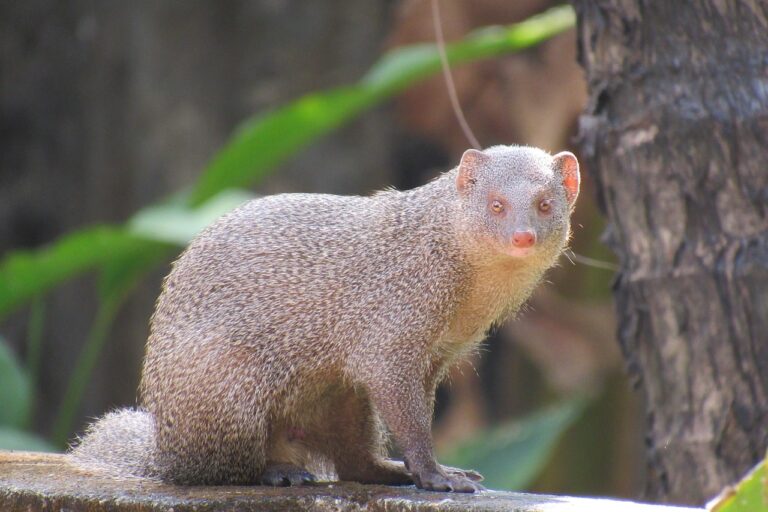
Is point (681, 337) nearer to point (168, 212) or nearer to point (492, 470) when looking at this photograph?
point (492, 470)

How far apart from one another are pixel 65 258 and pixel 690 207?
2.90m

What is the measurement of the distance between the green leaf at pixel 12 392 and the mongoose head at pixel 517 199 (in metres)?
3.12

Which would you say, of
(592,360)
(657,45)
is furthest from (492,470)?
(657,45)

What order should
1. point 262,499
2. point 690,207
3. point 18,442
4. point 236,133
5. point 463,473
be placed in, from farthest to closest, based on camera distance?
point 236,133 < point 18,442 < point 690,207 < point 463,473 < point 262,499

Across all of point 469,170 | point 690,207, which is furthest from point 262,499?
point 690,207

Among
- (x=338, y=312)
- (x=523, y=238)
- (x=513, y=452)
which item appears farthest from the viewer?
(x=513, y=452)

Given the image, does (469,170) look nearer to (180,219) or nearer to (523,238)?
(523,238)

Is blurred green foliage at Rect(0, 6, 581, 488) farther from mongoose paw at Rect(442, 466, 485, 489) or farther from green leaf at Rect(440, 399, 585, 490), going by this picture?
mongoose paw at Rect(442, 466, 485, 489)

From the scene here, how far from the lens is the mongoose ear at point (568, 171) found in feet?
10.5

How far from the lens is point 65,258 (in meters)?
5.21

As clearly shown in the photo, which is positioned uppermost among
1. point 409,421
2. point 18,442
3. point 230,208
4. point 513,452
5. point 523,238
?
point 230,208

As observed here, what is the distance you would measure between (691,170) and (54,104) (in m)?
5.18

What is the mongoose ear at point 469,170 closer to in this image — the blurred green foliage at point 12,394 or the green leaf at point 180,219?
the green leaf at point 180,219

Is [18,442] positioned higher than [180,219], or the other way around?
[180,219]
